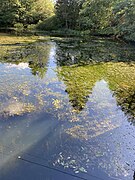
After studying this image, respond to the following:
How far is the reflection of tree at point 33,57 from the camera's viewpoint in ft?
42.2

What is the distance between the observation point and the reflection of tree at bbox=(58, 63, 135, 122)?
874 centimetres

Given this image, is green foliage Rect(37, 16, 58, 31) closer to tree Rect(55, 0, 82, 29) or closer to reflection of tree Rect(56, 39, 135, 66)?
tree Rect(55, 0, 82, 29)

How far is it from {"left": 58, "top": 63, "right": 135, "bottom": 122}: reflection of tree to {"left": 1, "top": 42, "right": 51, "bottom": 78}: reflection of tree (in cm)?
114

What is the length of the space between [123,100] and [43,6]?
98.1ft

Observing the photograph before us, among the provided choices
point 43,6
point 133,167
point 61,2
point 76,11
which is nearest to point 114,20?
point 76,11

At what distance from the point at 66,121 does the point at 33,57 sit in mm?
9216

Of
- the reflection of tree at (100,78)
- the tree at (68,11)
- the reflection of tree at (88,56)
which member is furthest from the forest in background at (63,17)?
the reflection of tree at (100,78)

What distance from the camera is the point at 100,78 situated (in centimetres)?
1172

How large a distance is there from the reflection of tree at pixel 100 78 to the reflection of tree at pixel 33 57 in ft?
3.75

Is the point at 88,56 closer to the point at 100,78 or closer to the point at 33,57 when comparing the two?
the point at 33,57

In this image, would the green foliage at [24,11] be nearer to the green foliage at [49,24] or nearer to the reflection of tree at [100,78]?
the green foliage at [49,24]

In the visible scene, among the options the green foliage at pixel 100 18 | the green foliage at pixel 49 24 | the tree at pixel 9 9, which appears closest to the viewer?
the green foliage at pixel 100 18

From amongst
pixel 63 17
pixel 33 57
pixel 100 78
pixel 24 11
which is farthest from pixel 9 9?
pixel 100 78

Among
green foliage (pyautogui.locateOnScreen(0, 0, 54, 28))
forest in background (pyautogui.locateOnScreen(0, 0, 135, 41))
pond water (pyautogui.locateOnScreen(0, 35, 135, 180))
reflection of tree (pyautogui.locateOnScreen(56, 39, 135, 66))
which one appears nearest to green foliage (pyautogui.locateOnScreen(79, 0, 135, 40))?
forest in background (pyautogui.locateOnScreen(0, 0, 135, 41))
